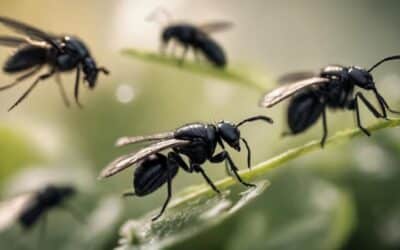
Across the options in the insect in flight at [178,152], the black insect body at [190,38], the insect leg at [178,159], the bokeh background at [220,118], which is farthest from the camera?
the black insect body at [190,38]

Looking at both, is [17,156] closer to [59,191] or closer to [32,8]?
[59,191]

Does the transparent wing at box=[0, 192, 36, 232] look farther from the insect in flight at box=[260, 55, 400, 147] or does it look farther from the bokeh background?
the insect in flight at box=[260, 55, 400, 147]

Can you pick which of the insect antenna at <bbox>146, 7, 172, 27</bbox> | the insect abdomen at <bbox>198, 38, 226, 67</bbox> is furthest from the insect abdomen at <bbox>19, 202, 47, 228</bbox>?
the insect antenna at <bbox>146, 7, 172, 27</bbox>

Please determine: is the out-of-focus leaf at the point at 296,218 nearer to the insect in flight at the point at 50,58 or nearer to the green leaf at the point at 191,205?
the green leaf at the point at 191,205

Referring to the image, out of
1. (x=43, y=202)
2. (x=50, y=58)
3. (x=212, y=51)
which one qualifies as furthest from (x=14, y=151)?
(x=212, y=51)

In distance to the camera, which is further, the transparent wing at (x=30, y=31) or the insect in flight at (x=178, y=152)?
the transparent wing at (x=30, y=31)

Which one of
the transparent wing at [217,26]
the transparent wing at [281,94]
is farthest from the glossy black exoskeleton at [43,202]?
the transparent wing at [217,26]

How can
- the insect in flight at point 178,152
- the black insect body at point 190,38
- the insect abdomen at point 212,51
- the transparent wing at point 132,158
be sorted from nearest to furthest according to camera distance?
the transparent wing at point 132,158
the insect in flight at point 178,152
the insect abdomen at point 212,51
the black insect body at point 190,38
